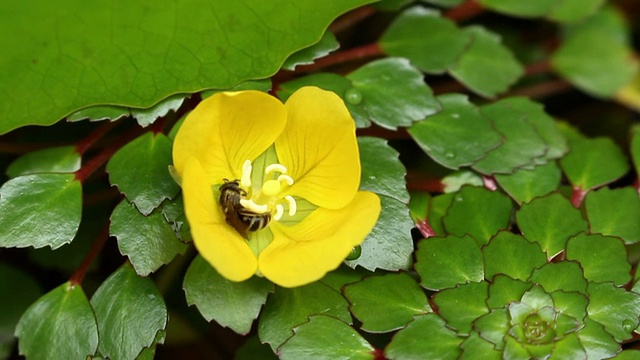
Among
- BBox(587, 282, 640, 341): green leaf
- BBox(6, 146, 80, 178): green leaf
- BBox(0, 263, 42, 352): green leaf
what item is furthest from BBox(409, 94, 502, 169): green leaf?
BBox(0, 263, 42, 352): green leaf

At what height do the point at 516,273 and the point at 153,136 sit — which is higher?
the point at 153,136

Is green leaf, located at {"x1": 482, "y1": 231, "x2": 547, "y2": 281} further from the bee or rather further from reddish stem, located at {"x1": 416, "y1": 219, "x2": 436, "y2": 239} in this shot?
the bee

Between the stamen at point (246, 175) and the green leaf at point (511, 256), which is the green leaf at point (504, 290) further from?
the stamen at point (246, 175)

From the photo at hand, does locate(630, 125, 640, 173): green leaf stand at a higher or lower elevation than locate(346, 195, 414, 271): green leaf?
lower

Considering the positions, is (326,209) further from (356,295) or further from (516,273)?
(516,273)

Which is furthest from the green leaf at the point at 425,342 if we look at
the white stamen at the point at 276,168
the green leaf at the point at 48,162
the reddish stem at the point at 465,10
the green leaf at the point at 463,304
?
the reddish stem at the point at 465,10

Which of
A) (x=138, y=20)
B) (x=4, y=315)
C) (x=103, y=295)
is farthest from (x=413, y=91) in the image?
(x=4, y=315)

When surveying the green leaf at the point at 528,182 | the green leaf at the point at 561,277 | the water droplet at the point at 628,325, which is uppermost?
the green leaf at the point at 561,277
